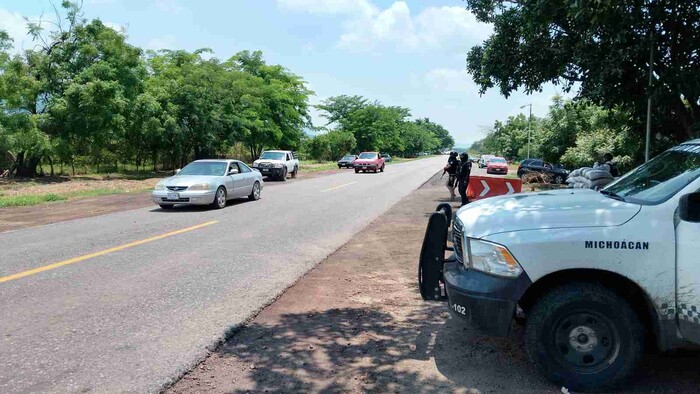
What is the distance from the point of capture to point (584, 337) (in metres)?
3.61

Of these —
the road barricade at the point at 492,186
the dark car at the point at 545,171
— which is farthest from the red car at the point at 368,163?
the road barricade at the point at 492,186

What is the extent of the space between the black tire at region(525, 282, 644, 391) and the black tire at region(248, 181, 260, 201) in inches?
562

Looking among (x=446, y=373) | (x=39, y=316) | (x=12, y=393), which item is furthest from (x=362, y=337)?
(x=39, y=316)

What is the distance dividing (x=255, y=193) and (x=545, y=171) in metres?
21.6

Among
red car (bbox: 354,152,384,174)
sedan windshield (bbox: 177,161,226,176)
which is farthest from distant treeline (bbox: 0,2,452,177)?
sedan windshield (bbox: 177,161,226,176)

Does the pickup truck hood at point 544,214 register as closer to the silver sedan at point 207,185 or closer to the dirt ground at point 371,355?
the dirt ground at point 371,355

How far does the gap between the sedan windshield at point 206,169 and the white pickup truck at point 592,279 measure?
40.9 ft

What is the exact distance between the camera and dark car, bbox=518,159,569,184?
3144cm

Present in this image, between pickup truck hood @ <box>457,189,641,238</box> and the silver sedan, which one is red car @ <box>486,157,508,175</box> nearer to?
the silver sedan

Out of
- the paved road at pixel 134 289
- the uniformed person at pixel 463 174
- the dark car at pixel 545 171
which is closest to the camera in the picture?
the paved road at pixel 134 289

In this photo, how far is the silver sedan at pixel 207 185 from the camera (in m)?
14.0

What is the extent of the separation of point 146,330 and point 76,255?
158 inches

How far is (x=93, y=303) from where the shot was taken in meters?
5.53

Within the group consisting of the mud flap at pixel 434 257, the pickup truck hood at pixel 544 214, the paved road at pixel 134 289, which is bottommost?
the paved road at pixel 134 289
